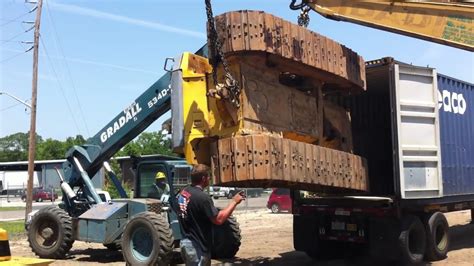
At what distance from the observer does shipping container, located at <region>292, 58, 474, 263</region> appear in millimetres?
9508

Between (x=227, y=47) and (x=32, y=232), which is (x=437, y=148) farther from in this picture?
(x=32, y=232)

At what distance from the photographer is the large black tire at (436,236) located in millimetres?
10242

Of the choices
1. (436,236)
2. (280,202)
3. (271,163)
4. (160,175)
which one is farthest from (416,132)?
(280,202)

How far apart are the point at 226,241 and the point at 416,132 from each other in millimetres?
4237

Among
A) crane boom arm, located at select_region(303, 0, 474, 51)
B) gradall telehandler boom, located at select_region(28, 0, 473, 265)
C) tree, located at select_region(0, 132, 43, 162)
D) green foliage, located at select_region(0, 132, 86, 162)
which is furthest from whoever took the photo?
tree, located at select_region(0, 132, 43, 162)

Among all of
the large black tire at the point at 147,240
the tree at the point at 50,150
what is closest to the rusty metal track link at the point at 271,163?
the large black tire at the point at 147,240

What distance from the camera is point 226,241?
11.3 m

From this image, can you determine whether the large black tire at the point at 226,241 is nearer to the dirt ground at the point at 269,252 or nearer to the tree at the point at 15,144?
the dirt ground at the point at 269,252

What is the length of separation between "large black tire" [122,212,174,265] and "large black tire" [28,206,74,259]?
2.05m

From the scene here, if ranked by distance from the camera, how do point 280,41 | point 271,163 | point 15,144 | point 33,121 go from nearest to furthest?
1. point 271,163
2. point 280,41
3. point 33,121
4. point 15,144

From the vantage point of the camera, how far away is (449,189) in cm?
1054

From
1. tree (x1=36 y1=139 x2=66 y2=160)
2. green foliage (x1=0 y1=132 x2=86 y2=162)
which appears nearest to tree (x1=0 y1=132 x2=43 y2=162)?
green foliage (x1=0 y1=132 x2=86 y2=162)

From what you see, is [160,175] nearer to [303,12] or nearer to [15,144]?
[303,12]

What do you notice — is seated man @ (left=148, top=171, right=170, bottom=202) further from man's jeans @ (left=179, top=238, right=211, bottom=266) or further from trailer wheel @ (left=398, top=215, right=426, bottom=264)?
man's jeans @ (left=179, top=238, right=211, bottom=266)
